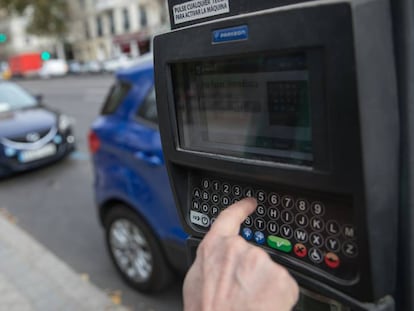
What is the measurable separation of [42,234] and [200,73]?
152 inches

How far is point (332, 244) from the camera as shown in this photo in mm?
891

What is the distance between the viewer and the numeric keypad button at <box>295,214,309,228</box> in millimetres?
932

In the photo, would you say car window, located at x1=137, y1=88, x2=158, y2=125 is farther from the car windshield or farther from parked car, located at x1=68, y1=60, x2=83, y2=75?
parked car, located at x1=68, y1=60, x2=83, y2=75

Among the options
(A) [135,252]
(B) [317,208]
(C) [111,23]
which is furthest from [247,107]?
(C) [111,23]

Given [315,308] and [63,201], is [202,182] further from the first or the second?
[63,201]

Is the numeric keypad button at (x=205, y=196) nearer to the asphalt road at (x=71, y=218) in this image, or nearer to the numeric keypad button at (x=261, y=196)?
the numeric keypad button at (x=261, y=196)

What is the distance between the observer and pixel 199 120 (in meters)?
1.08

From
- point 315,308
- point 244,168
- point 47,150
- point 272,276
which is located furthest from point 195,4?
point 47,150

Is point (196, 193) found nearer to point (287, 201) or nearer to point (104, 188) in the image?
point (287, 201)

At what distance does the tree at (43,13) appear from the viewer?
3795cm

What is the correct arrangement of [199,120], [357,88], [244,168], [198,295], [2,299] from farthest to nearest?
[2,299] < [199,120] < [244,168] < [198,295] < [357,88]

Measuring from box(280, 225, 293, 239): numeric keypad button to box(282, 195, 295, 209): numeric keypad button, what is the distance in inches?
1.7

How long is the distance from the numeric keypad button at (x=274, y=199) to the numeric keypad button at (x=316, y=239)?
0.33ft

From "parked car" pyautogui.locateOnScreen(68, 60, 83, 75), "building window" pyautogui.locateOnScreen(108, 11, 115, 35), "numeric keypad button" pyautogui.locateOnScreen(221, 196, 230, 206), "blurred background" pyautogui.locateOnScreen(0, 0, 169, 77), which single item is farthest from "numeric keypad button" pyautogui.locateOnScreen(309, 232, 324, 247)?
"building window" pyautogui.locateOnScreen(108, 11, 115, 35)
